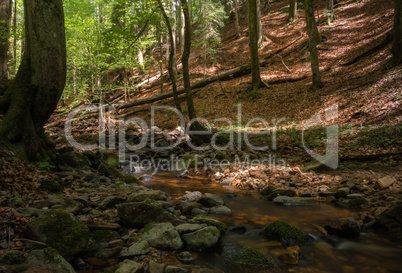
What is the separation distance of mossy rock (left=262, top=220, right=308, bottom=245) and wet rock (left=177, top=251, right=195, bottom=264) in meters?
1.46

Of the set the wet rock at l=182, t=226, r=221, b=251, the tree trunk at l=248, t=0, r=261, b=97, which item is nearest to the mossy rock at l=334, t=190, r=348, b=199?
the wet rock at l=182, t=226, r=221, b=251

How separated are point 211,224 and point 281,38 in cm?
2229

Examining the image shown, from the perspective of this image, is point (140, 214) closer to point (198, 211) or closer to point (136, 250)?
point (136, 250)

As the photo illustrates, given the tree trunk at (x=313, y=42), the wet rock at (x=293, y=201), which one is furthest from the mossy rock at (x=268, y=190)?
the tree trunk at (x=313, y=42)

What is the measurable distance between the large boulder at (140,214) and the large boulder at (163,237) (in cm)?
33

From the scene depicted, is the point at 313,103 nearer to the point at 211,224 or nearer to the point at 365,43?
the point at 365,43

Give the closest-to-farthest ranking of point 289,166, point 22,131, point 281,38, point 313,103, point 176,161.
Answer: point 22,131, point 289,166, point 176,161, point 313,103, point 281,38

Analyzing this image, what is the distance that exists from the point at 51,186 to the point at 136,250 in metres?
2.79

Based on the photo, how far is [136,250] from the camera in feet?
11.2

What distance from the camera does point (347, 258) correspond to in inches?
144

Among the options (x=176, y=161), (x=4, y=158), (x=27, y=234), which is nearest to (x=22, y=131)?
(x=4, y=158)

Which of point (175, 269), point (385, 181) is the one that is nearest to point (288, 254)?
point (175, 269)

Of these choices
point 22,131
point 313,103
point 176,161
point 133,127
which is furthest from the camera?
point 133,127

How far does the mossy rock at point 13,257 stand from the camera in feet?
8.43
